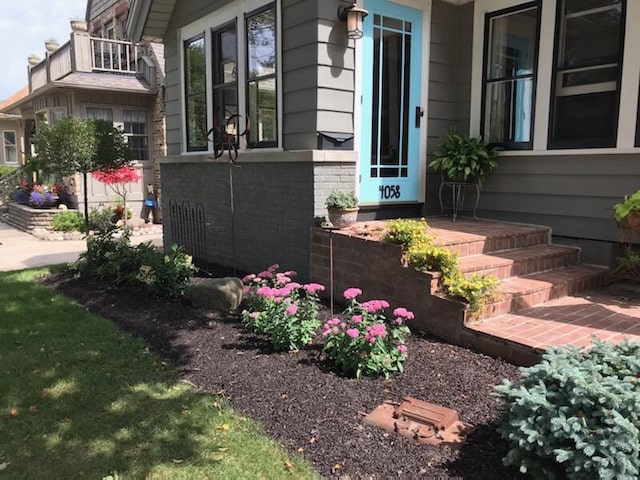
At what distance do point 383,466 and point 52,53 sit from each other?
47.8 ft

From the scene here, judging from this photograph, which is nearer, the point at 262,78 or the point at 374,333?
the point at 374,333

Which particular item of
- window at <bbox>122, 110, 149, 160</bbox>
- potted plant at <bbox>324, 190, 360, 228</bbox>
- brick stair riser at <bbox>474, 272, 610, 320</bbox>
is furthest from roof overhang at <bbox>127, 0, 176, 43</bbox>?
brick stair riser at <bbox>474, 272, 610, 320</bbox>

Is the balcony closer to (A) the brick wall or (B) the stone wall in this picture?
(B) the stone wall

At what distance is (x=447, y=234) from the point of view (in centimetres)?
527

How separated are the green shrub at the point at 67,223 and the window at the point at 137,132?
2768 mm

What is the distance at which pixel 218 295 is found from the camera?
5191 mm

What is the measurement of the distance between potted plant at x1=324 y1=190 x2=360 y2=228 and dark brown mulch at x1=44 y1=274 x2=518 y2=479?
1.47m

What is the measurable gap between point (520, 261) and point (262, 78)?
365 cm

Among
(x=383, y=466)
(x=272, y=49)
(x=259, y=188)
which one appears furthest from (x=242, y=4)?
(x=383, y=466)

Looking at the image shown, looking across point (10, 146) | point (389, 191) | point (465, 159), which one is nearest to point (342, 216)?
point (389, 191)

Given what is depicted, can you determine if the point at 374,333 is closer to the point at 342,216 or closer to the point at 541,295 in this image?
the point at 541,295

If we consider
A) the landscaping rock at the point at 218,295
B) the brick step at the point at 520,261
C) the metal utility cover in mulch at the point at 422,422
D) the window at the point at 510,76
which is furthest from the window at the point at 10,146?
the metal utility cover in mulch at the point at 422,422

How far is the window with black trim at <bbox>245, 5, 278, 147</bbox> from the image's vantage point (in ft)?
20.1

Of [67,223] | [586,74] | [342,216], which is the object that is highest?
[586,74]
